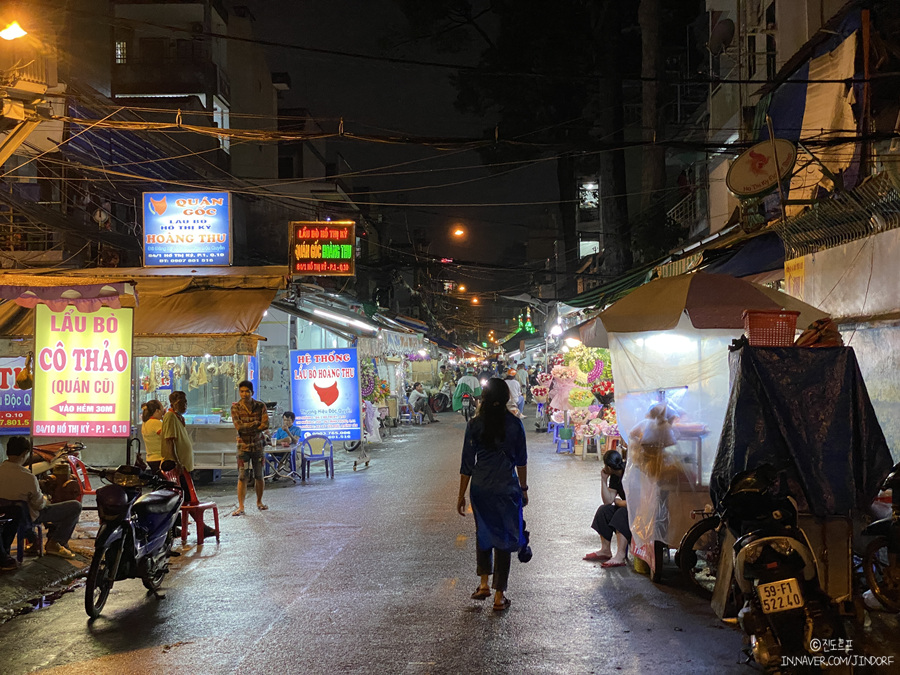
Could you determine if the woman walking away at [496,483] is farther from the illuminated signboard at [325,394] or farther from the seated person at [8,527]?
the illuminated signboard at [325,394]

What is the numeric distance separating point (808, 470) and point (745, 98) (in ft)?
41.6

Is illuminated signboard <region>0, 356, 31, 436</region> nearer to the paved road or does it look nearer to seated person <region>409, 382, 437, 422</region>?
the paved road

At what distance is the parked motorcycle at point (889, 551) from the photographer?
17.7 ft

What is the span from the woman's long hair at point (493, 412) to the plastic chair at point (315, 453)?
9687 mm

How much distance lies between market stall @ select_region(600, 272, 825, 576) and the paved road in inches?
30.2

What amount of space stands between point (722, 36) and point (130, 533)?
15328 mm

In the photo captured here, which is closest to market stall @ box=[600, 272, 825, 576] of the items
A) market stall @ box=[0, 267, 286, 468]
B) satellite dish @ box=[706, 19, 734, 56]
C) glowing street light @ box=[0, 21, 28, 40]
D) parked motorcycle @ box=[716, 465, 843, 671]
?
parked motorcycle @ box=[716, 465, 843, 671]

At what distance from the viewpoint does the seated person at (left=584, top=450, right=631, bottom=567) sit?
7.77 meters

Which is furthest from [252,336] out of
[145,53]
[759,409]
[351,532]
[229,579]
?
[145,53]

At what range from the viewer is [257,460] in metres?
11.9

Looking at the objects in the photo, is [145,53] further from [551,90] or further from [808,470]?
[808,470]

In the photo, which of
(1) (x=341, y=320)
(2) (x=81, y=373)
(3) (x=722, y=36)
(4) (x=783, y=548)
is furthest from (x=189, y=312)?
(4) (x=783, y=548)

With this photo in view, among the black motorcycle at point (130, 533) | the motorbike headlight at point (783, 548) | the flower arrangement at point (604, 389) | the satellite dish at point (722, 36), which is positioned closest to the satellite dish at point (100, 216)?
the flower arrangement at point (604, 389)

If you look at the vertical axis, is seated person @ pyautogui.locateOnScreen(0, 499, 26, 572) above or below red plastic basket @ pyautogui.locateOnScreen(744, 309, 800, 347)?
below
